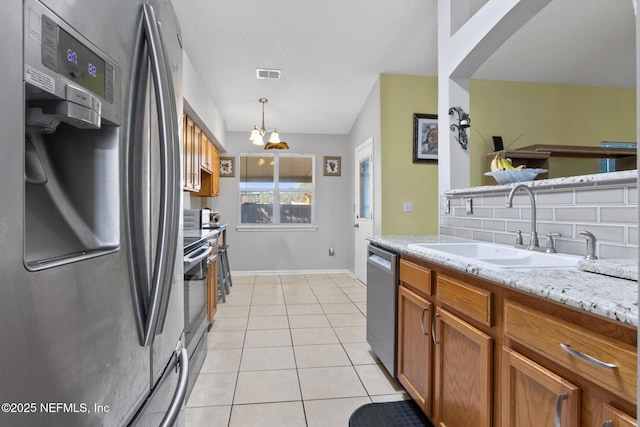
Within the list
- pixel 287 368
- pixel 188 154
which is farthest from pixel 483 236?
pixel 188 154

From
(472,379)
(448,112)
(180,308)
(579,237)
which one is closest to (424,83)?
(448,112)

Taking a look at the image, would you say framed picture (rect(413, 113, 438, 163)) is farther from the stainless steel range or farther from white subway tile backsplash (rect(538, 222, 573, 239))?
the stainless steel range

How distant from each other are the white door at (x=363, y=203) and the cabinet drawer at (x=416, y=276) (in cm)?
248

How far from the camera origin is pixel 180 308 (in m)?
1.16

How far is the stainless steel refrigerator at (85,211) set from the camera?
0.45 meters

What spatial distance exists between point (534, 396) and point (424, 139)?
3505 millimetres

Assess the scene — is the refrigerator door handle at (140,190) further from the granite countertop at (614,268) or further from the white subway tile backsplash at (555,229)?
the white subway tile backsplash at (555,229)

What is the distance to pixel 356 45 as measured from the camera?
352 centimetres

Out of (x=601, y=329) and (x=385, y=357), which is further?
(x=385, y=357)

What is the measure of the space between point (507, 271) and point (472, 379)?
45 cm

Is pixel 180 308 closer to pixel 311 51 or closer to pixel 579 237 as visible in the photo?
pixel 579 237

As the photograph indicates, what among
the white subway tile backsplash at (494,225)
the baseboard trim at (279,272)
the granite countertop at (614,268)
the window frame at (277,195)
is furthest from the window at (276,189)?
the granite countertop at (614,268)

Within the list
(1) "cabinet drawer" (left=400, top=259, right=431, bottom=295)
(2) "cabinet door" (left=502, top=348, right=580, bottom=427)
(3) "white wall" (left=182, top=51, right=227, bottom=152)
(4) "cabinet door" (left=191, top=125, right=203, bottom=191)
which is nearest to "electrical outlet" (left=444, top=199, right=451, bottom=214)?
(1) "cabinet drawer" (left=400, top=259, right=431, bottom=295)

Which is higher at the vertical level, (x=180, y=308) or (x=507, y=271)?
(x=507, y=271)
